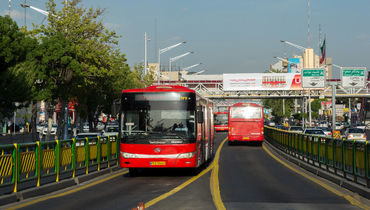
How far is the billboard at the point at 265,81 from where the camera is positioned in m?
82.2

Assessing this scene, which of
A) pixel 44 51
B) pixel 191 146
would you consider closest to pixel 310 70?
pixel 44 51

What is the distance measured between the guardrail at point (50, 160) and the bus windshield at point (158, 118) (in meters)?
1.52

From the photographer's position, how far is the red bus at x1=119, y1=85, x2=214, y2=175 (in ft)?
60.0

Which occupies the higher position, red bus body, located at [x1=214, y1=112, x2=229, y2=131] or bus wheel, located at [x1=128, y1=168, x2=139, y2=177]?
red bus body, located at [x1=214, y1=112, x2=229, y2=131]

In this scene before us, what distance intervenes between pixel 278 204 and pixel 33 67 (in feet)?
81.3

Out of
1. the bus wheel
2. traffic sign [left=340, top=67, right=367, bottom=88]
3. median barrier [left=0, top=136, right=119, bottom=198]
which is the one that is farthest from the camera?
traffic sign [left=340, top=67, right=367, bottom=88]

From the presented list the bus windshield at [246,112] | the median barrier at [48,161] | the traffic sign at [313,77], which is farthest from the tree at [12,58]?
the traffic sign at [313,77]

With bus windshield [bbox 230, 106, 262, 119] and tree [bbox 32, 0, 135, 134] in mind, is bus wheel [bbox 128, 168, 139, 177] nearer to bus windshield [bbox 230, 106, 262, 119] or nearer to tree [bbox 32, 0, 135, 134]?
tree [bbox 32, 0, 135, 134]

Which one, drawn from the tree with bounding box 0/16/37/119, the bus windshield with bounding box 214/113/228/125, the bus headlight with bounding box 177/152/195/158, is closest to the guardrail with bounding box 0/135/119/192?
the bus headlight with bounding box 177/152/195/158

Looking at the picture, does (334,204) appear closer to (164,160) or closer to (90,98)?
(164,160)

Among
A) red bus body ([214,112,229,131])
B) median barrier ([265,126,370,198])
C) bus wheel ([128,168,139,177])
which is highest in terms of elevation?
red bus body ([214,112,229,131])

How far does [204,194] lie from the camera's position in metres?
13.6

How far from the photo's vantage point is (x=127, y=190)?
Answer: 14.9 meters

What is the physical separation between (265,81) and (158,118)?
215ft
